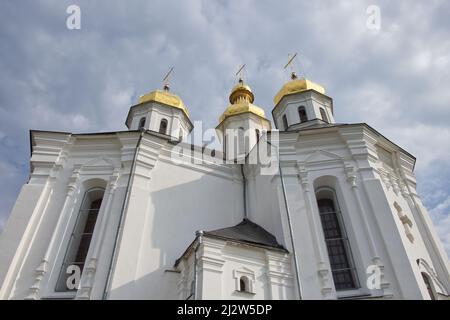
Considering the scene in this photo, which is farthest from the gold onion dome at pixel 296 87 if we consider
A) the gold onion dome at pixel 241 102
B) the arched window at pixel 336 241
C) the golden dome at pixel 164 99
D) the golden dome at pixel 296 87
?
the arched window at pixel 336 241

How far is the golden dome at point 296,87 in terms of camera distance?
60.2ft

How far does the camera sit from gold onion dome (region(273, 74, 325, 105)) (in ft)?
60.2

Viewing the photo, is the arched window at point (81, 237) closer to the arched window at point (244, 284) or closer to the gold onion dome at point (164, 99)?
the arched window at point (244, 284)

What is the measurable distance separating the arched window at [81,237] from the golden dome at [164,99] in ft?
23.4

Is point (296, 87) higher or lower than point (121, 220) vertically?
higher

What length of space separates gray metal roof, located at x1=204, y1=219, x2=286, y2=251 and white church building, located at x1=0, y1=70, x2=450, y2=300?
7 cm

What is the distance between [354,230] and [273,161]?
342 centimetres

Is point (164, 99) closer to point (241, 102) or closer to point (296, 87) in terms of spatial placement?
point (241, 102)

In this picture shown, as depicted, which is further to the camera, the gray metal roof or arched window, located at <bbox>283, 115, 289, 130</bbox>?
arched window, located at <bbox>283, 115, 289, 130</bbox>

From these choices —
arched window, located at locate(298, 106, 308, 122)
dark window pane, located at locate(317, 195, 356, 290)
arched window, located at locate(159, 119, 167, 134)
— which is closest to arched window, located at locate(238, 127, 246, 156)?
arched window, located at locate(298, 106, 308, 122)

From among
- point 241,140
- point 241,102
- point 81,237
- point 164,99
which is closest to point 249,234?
point 81,237

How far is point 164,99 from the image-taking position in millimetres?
18750

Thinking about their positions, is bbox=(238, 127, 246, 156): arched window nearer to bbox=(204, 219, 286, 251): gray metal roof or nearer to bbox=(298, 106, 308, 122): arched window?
bbox=(298, 106, 308, 122): arched window
